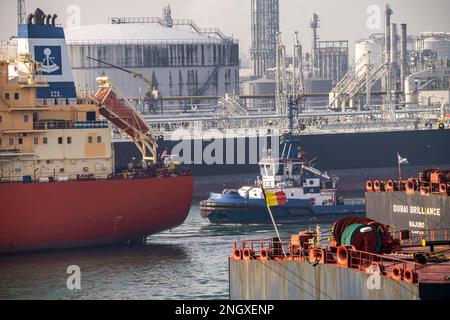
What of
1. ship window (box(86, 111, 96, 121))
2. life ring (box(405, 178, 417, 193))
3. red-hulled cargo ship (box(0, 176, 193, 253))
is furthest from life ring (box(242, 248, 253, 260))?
ship window (box(86, 111, 96, 121))

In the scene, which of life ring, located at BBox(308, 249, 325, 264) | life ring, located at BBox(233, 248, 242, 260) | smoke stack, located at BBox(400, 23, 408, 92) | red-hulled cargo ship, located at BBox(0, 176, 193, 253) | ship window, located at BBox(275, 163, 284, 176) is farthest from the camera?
smoke stack, located at BBox(400, 23, 408, 92)

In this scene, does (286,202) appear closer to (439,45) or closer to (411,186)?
(411,186)

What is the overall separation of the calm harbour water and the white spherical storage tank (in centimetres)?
6226

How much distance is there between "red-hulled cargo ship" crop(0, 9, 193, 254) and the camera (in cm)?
6184

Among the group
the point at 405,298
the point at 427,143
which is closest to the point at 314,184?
the point at 427,143

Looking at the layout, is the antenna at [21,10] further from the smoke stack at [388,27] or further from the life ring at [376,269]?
the life ring at [376,269]

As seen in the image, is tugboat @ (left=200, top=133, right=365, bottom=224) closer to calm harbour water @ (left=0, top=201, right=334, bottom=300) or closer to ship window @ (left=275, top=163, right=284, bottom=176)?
ship window @ (left=275, top=163, right=284, bottom=176)

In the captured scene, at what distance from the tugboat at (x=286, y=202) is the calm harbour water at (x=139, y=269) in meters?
4.95

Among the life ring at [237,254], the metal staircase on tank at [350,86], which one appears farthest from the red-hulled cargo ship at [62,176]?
the metal staircase on tank at [350,86]

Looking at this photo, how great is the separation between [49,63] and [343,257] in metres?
35.9

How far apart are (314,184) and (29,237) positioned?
1907 cm

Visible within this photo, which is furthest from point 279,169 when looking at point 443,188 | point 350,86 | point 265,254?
point 350,86

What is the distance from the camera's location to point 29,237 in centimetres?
6169
